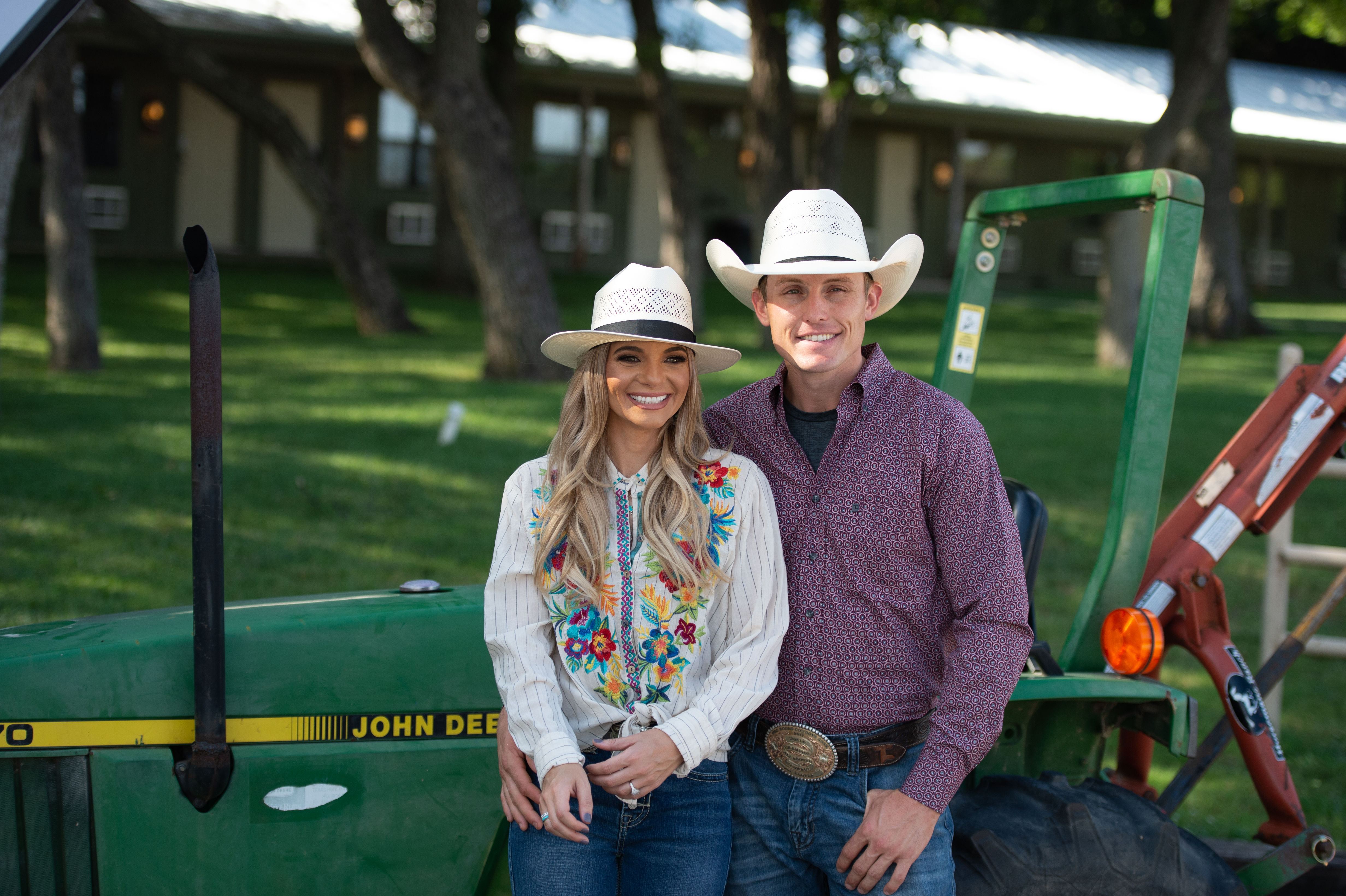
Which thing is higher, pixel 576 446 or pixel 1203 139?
pixel 1203 139

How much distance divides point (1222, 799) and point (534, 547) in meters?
3.07

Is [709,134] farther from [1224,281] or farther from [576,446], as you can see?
[576,446]

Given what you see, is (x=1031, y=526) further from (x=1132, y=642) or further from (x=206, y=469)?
(x=206, y=469)

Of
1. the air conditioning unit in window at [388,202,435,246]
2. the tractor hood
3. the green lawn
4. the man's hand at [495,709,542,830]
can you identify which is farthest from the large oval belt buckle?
the air conditioning unit in window at [388,202,435,246]

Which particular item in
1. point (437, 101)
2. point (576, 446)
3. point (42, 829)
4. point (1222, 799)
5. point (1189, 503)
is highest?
point (437, 101)

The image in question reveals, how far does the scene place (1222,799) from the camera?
4164mm

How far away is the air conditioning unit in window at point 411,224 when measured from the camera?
2072 cm

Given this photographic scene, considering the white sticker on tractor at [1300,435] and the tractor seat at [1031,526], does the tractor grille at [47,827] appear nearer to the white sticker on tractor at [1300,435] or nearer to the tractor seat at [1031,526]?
the tractor seat at [1031,526]

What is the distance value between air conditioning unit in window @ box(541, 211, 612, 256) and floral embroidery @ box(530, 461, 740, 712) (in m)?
19.6

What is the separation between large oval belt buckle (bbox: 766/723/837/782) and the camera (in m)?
2.22

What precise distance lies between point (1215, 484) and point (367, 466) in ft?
18.8

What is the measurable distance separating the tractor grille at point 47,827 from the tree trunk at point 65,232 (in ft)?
31.3

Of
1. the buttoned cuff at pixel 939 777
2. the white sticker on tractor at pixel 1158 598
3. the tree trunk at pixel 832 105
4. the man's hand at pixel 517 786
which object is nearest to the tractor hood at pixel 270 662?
the man's hand at pixel 517 786

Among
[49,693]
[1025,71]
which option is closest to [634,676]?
[49,693]
